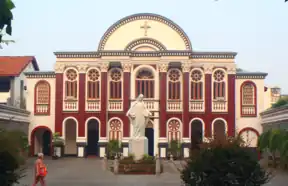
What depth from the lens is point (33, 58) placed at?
52688 mm

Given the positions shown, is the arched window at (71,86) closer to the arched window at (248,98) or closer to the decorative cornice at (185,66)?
the decorative cornice at (185,66)

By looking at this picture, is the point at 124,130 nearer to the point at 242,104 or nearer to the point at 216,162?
the point at 242,104

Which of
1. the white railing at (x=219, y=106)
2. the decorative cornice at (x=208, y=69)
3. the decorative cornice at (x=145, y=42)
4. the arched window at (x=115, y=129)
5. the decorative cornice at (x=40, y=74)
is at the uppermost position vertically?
the decorative cornice at (x=145, y=42)

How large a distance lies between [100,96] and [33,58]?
1463cm

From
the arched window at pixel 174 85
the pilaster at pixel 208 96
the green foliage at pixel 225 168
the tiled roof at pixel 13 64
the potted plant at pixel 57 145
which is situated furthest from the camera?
the tiled roof at pixel 13 64

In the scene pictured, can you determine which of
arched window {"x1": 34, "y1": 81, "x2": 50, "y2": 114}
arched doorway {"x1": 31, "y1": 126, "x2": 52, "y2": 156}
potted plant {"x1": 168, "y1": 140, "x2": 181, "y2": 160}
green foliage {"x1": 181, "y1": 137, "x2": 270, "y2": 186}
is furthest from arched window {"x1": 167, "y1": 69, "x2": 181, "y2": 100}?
green foliage {"x1": 181, "y1": 137, "x2": 270, "y2": 186}

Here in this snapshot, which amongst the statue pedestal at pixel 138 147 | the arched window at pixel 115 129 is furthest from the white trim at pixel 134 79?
the statue pedestal at pixel 138 147

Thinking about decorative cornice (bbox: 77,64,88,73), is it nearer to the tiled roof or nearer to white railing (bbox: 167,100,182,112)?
white railing (bbox: 167,100,182,112)

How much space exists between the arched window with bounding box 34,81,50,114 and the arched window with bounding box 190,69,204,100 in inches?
466

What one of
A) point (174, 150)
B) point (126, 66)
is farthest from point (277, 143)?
point (126, 66)

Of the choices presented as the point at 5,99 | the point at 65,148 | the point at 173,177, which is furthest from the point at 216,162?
the point at 5,99

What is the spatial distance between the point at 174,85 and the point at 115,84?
4769 mm

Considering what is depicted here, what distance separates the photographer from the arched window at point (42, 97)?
42.3m

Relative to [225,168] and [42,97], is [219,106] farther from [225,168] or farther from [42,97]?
[225,168]
